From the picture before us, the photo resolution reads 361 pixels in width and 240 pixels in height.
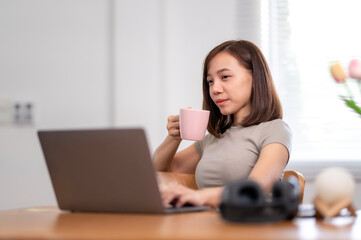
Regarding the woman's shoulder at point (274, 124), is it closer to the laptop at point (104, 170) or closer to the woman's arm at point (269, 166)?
the woman's arm at point (269, 166)

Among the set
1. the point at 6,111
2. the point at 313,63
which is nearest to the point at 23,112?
the point at 6,111

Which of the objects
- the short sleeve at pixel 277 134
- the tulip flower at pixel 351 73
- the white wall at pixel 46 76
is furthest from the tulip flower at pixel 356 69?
the white wall at pixel 46 76

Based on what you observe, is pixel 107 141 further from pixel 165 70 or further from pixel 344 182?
pixel 165 70

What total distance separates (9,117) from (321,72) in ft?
5.51

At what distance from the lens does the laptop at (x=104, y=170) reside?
0.93 meters

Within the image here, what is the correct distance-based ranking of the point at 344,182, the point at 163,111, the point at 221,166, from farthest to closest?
1. the point at 163,111
2. the point at 221,166
3. the point at 344,182

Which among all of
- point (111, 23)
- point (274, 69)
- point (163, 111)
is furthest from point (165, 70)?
point (274, 69)

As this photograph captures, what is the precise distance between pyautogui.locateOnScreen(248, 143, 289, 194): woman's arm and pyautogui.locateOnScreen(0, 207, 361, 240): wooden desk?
322 mm

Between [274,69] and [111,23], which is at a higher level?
[111,23]

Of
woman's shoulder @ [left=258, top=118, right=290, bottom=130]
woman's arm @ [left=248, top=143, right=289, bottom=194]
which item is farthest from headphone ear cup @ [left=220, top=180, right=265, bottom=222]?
woman's shoulder @ [left=258, top=118, right=290, bottom=130]

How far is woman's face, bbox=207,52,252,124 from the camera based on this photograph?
1.58 meters

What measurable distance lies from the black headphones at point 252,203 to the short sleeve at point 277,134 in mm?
598

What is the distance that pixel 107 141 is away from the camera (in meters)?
0.95

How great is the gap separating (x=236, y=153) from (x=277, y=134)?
6.3 inches
